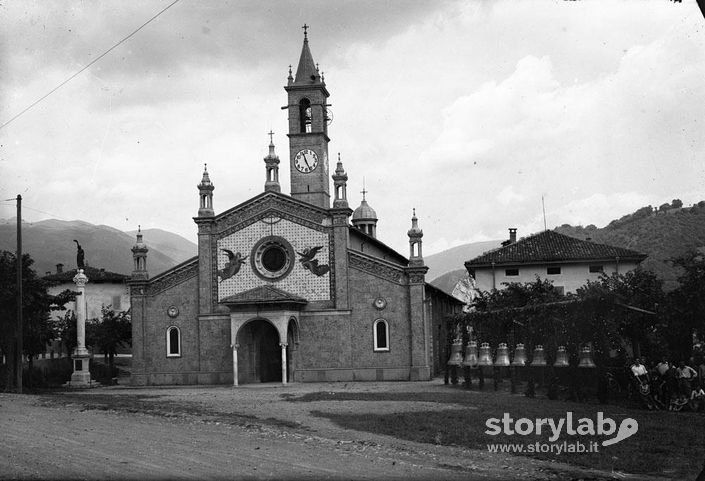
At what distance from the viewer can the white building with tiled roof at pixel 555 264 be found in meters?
52.2

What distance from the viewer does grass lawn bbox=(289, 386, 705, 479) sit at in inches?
569

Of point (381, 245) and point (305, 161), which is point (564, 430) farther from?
point (381, 245)

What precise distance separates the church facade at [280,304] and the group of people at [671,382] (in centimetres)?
→ 2032

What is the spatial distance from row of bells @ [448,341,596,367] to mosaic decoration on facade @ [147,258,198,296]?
650 inches

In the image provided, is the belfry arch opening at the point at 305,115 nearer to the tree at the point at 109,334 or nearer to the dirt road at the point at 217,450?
the tree at the point at 109,334

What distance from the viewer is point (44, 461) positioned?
1441 centimetres

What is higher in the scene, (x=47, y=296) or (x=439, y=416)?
(x=47, y=296)

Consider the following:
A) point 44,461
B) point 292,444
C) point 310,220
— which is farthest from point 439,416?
point 310,220

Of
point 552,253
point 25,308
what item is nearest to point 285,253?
point 25,308

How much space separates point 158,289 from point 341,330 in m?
10.5

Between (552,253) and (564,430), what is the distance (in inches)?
1426

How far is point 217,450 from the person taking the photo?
52.4 feet

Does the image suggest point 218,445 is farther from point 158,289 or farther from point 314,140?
point 314,140

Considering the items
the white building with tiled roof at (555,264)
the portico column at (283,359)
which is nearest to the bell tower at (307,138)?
the portico column at (283,359)
